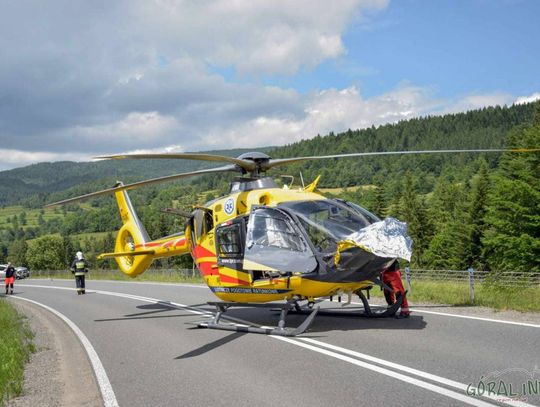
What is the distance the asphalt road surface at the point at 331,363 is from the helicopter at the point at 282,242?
2.71ft

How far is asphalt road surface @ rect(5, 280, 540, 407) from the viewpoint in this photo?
19.0 feet

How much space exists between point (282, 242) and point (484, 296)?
6750 millimetres

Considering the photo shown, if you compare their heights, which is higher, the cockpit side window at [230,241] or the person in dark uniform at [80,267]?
the cockpit side window at [230,241]

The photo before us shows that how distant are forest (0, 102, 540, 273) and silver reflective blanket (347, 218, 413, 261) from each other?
507 centimetres

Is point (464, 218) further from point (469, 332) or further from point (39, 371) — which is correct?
point (39, 371)

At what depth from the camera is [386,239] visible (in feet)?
29.6

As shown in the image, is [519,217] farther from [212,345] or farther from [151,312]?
[212,345]

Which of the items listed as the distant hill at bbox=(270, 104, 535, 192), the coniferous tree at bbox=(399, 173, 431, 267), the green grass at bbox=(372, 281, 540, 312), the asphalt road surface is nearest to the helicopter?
the asphalt road surface

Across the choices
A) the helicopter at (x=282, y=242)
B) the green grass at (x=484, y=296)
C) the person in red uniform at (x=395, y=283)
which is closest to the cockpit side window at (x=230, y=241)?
the helicopter at (x=282, y=242)

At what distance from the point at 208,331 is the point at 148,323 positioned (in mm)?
2488

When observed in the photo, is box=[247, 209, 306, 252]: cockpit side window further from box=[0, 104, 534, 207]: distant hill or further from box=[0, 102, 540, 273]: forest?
box=[0, 104, 534, 207]: distant hill

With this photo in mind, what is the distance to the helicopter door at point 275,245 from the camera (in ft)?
31.3

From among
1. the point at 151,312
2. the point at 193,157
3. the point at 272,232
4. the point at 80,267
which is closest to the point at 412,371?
the point at 272,232

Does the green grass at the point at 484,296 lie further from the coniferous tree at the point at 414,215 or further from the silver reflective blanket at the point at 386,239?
the coniferous tree at the point at 414,215
